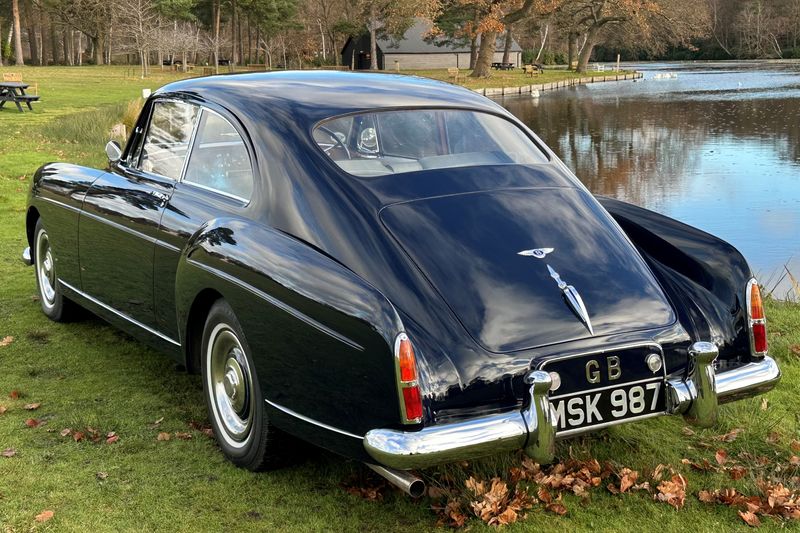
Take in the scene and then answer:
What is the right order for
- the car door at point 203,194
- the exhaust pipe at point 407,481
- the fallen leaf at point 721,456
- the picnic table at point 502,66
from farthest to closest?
the picnic table at point 502,66 < the car door at point 203,194 < the fallen leaf at point 721,456 < the exhaust pipe at point 407,481

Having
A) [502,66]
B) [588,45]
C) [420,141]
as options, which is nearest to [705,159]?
[420,141]

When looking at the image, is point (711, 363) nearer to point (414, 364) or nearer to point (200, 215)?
point (414, 364)

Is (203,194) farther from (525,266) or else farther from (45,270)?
(45,270)

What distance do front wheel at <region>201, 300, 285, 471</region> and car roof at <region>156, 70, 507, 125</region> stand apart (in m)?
0.98

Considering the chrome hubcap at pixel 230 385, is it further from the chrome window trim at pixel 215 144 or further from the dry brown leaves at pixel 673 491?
the dry brown leaves at pixel 673 491

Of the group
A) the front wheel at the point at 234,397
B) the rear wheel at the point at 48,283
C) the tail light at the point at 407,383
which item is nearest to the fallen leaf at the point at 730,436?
the tail light at the point at 407,383

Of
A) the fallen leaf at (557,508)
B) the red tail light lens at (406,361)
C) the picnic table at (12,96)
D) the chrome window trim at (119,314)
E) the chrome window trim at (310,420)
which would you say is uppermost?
the picnic table at (12,96)

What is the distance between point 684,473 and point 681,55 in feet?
354

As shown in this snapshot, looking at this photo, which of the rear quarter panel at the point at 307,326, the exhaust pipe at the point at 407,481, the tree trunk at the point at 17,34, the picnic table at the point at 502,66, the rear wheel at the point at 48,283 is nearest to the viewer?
the rear quarter panel at the point at 307,326

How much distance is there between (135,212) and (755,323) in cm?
305

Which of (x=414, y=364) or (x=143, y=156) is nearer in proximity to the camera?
(x=414, y=364)

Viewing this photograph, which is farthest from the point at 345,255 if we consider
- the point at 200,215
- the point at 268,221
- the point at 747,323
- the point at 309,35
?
the point at 309,35

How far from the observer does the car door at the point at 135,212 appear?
4.55 meters

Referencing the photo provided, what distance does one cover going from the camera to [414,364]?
304cm
